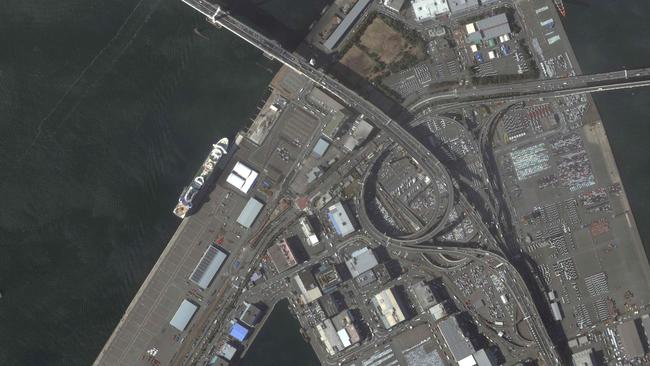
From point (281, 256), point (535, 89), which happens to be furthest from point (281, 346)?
point (535, 89)

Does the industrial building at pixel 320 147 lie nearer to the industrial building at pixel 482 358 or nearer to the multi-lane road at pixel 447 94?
the multi-lane road at pixel 447 94

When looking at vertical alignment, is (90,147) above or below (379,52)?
below

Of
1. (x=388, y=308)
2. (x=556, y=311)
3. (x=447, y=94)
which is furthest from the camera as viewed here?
(x=447, y=94)

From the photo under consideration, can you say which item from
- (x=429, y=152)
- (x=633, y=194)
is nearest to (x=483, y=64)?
(x=429, y=152)

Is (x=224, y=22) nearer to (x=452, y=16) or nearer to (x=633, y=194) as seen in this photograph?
(x=452, y=16)

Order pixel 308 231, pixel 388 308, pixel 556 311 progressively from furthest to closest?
pixel 556 311
pixel 308 231
pixel 388 308

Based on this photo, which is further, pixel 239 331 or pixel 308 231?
pixel 308 231

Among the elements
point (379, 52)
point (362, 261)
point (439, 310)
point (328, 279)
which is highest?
point (379, 52)

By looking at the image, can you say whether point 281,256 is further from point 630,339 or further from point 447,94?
point 630,339
